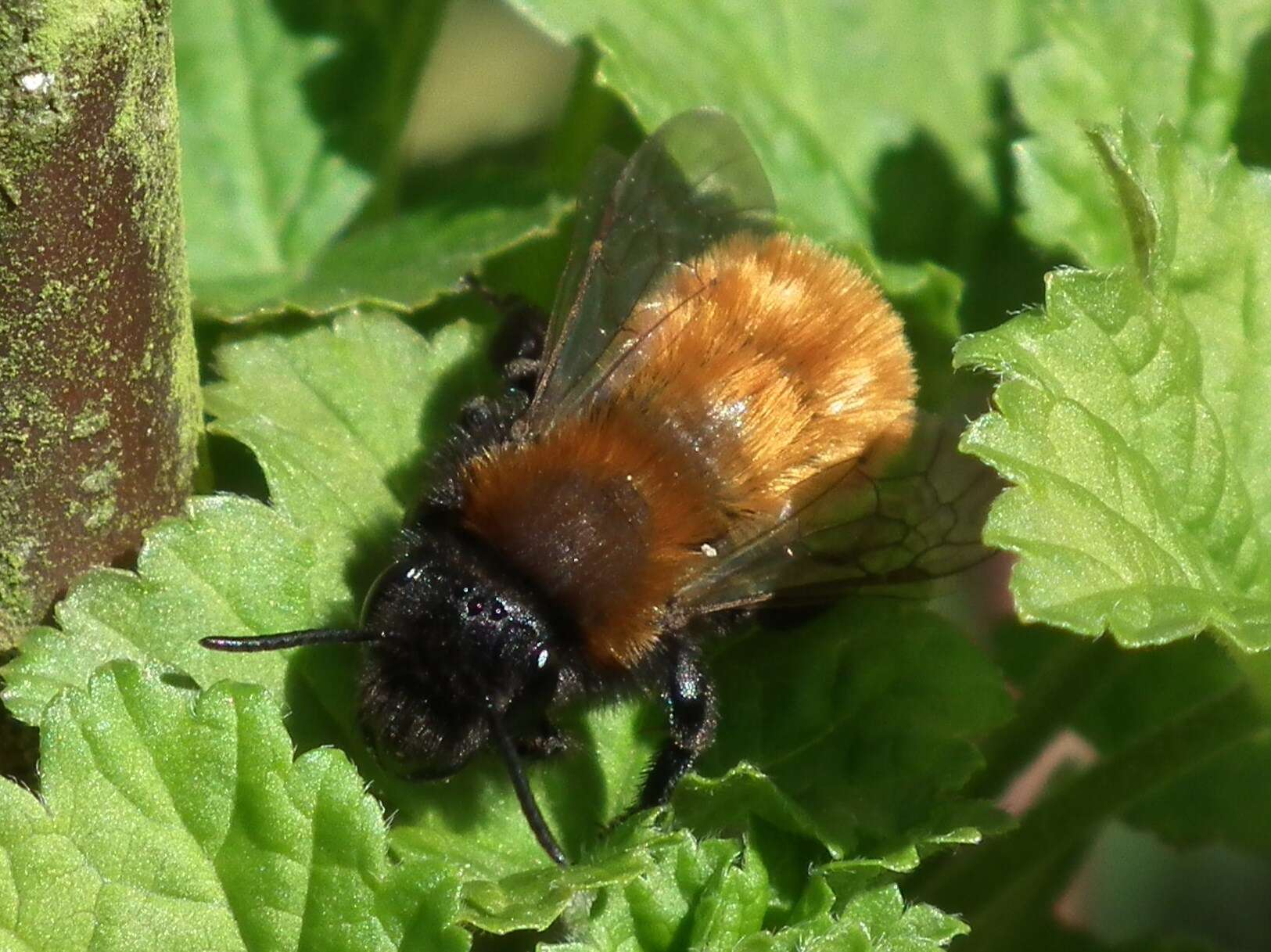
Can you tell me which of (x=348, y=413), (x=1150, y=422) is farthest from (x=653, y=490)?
(x=1150, y=422)

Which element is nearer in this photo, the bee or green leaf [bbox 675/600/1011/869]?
the bee

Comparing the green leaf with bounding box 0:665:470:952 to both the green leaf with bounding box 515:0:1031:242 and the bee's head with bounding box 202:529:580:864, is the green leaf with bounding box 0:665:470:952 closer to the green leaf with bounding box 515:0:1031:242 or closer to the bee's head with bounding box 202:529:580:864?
the bee's head with bounding box 202:529:580:864

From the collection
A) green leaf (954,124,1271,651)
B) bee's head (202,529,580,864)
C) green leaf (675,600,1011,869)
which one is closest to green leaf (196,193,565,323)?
bee's head (202,529,580,864)

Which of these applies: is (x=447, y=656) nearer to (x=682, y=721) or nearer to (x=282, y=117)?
(x=682, y=721)

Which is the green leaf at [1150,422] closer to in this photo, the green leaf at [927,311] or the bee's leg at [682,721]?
the green leaf at [927,311]

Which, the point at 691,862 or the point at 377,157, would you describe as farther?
the point at 377,157

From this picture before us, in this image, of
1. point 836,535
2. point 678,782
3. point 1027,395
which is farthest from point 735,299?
point 678,782

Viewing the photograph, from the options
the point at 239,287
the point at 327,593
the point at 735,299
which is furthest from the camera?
the point at 239,287

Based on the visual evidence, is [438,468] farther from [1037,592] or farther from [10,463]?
[1037,592]
